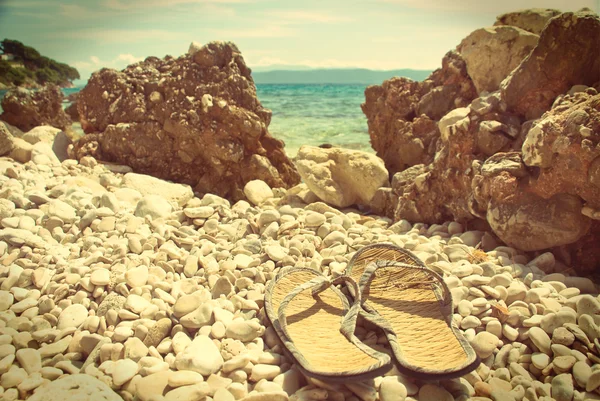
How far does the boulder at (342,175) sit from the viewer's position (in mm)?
3820

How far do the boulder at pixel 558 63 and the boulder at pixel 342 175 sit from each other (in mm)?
1424

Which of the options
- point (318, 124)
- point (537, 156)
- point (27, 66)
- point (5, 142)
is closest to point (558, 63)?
point (537, 156)

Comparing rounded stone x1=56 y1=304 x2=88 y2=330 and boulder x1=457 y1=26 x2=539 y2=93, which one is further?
boulder x1=457 y1=26 x2=539 y2=93

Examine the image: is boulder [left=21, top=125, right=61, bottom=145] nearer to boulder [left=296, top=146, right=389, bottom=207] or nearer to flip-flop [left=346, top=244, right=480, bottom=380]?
boulder [left=296, top=146, right=389, bottom=207]

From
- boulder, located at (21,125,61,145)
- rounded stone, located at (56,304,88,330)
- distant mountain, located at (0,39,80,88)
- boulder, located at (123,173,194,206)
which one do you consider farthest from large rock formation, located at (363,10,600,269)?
boulder, located at (21,125,61,145)

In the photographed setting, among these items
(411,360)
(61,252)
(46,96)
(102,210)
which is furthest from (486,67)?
(46,96)

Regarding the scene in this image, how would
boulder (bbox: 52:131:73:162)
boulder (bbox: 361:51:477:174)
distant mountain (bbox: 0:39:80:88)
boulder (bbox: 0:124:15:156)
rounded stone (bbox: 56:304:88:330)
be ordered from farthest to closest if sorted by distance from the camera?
boulder (bbox: 52:131:73:162)
boulder (bbox: 0:124:15:156)
boulder (bbox: 361:51:477:174)
distant mountain (bbox: 0:39:80:88)
rounded stone (bbox: 56:304:88:330)

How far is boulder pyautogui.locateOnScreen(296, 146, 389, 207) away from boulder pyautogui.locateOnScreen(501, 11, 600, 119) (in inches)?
56.1

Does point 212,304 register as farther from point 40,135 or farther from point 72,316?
point 40,135

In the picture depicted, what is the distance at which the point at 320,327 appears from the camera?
1.84 meters

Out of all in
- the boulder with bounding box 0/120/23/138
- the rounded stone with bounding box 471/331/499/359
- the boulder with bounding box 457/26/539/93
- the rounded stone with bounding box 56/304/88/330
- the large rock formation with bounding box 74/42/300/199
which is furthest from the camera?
the boulder with bounding box 0/120/23/138

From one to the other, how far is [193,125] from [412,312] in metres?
3.16

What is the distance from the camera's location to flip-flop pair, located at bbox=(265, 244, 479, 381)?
152 centimetres

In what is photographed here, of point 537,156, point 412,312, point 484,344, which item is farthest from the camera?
point 537,156
